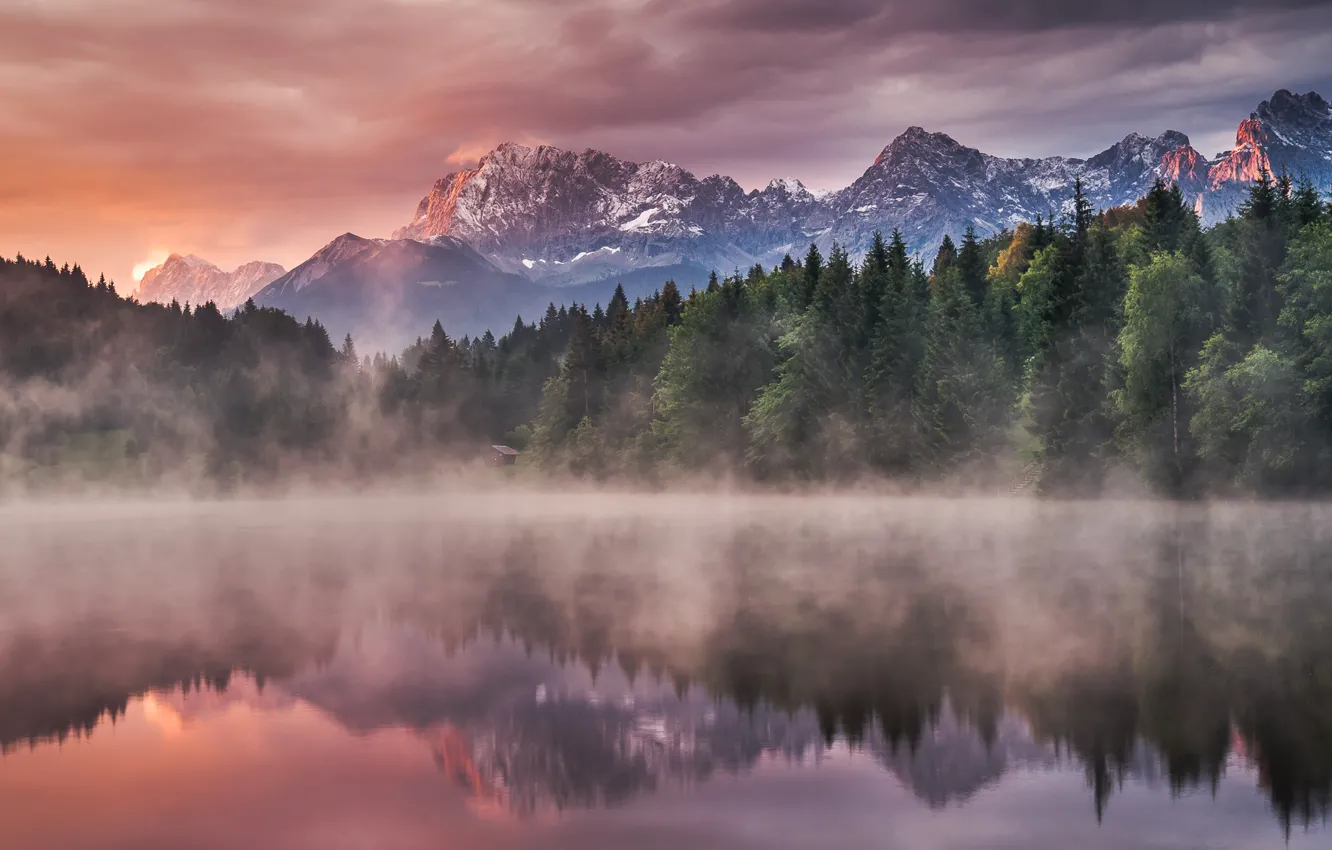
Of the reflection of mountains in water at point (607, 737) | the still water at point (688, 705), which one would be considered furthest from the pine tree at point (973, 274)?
the reflection of mountains in water at point (607, 737)

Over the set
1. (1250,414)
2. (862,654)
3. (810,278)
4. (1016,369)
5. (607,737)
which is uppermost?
(810,278)

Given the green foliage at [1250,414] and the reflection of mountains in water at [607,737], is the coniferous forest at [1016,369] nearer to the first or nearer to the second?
the green foliage at [1250,414]

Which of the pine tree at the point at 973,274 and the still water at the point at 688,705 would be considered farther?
the pine tree at the point at 973,274

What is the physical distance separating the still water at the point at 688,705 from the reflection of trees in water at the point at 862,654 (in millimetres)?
140

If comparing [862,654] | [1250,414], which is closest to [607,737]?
[862,654]

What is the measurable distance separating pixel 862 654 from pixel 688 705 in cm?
664

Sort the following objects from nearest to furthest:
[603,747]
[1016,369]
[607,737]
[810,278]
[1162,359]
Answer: [603,747]
[607,737]
[1162,359]
[1016,369]
[810,278]

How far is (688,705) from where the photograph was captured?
2638 centimetres

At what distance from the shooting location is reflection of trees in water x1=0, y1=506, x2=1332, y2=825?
2188 centimetres

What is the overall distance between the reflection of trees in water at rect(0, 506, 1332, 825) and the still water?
14 centimetres

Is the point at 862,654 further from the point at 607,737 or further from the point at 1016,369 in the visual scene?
the point at 1016,369

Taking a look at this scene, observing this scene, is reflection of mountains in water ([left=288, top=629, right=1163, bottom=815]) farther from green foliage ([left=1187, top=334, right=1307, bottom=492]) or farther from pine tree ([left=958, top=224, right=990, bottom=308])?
pine tree ([left=958, top=224, right=990, bottom=308])

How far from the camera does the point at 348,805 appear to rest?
2005 centimetres

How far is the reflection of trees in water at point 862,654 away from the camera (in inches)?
861
